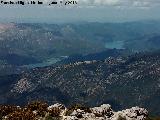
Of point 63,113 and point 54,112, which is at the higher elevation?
point 54,112

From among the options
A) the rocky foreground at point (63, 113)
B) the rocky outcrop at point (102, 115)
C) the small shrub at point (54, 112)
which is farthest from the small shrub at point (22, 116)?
the rocky outcrop at point (102, 115)

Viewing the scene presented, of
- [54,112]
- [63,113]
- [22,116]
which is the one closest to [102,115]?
[63,113]

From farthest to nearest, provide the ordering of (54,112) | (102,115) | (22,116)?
(102,115), (54,112), (22,116)

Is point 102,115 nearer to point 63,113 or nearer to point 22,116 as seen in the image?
point 63,113

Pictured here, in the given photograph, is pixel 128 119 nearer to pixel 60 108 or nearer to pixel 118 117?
pixel 118 117

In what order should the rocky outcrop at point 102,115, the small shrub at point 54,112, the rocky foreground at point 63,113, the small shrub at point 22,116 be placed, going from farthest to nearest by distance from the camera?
the small shrub at point 54,112
the rocky outcrop at point 102,115
the rocky foreground at point 63,113
the small shrub at point 22,116

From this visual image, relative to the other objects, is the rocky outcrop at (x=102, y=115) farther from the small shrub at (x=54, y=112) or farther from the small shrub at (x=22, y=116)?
the small shrub at (x=22, y=116)

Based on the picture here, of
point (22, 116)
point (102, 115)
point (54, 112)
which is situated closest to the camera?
point (22, 116)

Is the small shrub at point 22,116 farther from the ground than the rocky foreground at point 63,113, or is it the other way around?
the small shrub at point 22,116
